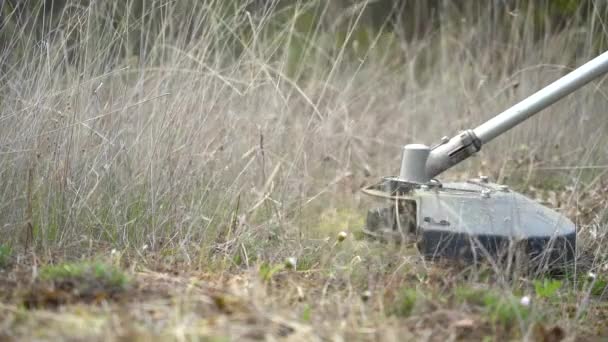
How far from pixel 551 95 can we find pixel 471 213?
65cm

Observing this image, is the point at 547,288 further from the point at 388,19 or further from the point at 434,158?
the point at 388,19

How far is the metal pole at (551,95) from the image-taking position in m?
3.21

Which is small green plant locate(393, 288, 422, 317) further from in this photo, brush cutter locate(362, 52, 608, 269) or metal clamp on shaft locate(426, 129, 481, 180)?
metal clamp on shaft locate(426, 129, 481, 180)

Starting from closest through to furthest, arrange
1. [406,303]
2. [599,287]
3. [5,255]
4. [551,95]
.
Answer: [406,303], [5,255], [599,287], [551,95]

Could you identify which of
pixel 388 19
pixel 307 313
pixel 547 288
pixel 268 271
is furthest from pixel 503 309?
pixel 388 19

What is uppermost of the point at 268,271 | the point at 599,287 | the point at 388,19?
the point at 388,19

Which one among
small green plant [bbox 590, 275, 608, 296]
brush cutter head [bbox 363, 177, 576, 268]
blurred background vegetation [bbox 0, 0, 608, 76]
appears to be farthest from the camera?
blurred background vegetation [bbox 0, 0, 608, 76]

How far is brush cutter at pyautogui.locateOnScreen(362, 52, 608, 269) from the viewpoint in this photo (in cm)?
288

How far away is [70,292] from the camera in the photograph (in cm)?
225

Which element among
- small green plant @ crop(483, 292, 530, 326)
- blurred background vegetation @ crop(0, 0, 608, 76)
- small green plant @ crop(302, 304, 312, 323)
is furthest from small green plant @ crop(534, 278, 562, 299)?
blurred background vegetation @ crop(0, 0, 608, 76)

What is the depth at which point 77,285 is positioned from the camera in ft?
7.46

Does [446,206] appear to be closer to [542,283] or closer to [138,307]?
[542,283]

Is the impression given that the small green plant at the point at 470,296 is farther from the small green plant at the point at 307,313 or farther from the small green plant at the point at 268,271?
the small green plant at the point at 268,271

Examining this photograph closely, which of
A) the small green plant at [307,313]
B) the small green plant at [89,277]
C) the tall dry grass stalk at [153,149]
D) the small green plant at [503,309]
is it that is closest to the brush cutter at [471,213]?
the small green plant at [503,309]
